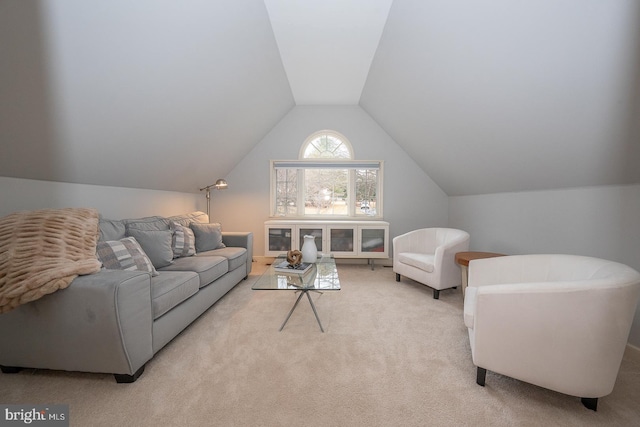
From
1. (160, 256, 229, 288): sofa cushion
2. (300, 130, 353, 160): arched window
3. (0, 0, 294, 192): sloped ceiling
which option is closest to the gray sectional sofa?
(160, 256, 229, 288): sofa cushion

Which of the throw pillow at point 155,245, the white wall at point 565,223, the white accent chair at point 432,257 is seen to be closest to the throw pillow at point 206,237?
the throw pillow at point 155,245

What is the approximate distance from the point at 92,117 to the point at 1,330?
1.43 metres

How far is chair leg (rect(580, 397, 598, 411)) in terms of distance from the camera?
1.28m

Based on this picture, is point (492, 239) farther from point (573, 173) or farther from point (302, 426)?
point (302, 426)

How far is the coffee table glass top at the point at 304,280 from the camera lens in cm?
205

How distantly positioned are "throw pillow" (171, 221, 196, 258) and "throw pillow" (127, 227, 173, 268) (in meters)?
0.27


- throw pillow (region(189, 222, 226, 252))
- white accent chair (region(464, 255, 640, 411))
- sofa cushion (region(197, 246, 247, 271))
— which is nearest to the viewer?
white accent chair (region(464, 255, 640, 411))

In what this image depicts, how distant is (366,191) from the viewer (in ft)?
14.7

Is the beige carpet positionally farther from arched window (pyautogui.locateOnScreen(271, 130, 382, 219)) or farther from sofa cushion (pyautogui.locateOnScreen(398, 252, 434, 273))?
arched window (pyautogui.locateOnScreen(271, 130, 382, 219))

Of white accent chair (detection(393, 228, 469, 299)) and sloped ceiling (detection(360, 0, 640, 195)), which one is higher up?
sloped ceiling (detection(360, 0, 640, 195))

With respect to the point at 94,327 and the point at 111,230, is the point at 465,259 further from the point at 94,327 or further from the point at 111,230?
the point at 111,230

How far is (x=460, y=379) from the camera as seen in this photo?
1505 millimetres

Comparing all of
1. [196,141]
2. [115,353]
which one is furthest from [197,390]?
[196,141]

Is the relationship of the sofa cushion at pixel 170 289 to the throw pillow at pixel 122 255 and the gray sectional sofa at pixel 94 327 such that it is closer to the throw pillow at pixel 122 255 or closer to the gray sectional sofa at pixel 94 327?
the gray sectional sofa at pixel 94 327
